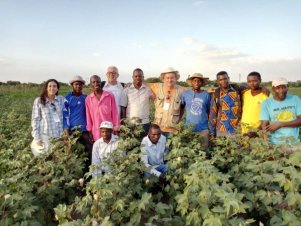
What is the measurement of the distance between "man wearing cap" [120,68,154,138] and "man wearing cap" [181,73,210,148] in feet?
2.01

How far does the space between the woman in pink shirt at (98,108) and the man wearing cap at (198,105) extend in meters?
1.12

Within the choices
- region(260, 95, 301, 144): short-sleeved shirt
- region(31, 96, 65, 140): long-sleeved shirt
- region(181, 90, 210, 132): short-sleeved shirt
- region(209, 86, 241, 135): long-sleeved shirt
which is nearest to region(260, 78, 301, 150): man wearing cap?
region(260, 95, 301, 144): short-sleeved shirt

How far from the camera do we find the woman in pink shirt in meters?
4.77

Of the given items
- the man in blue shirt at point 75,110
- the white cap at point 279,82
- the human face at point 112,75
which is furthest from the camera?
the human face at point 112,75

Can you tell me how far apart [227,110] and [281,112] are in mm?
784

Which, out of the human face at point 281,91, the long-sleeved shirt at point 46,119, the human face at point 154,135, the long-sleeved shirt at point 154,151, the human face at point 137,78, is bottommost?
the long-sleeved shirt at point 154,151

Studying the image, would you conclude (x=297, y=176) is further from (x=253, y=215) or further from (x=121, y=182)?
(x=121, y=182)

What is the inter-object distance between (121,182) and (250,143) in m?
1.84

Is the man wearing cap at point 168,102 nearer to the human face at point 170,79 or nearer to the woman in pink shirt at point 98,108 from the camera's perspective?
the human face at point 170,79

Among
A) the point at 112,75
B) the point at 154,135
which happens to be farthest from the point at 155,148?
the point at 112,75

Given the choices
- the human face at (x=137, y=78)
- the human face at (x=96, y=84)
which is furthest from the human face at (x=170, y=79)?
the human face at (x=96, y=84)

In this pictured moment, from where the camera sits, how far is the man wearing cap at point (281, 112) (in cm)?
423

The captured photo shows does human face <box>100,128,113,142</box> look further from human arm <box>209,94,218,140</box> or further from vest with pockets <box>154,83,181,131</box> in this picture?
human arm <box>209,94,218,140</box>

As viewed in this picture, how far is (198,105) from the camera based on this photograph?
4.86 meters
